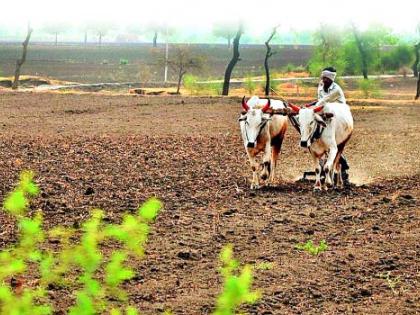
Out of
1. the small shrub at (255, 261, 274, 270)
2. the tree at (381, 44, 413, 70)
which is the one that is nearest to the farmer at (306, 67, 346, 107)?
the small shrub at (255, 261, 274, 270)

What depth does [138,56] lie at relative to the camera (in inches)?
4063

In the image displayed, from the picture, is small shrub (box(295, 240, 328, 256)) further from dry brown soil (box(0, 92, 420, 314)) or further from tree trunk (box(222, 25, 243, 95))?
tree trunk (box(222, 25, 243, 95))

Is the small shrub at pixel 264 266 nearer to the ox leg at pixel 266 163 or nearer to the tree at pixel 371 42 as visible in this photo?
the ox leg at pixel 266 163

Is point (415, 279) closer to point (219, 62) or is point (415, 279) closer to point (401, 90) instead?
point (401, 90)

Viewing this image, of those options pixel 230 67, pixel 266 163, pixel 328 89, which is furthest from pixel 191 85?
pixel 266 163

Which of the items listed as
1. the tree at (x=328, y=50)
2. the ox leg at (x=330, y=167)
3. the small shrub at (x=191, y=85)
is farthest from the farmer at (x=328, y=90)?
the tree at (x=328, y=50)

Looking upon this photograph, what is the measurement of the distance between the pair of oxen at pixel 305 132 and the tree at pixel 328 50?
40996mm

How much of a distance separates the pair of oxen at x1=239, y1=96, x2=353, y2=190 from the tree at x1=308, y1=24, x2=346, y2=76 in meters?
41.0

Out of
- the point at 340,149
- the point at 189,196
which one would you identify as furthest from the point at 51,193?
the point at 340,149

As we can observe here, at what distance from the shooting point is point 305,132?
45.3 feet

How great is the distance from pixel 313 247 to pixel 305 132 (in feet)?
12.1

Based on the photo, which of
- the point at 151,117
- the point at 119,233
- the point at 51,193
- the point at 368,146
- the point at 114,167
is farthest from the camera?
the point at 151,117

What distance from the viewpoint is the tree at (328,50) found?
56.3m

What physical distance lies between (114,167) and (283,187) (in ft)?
10.1
